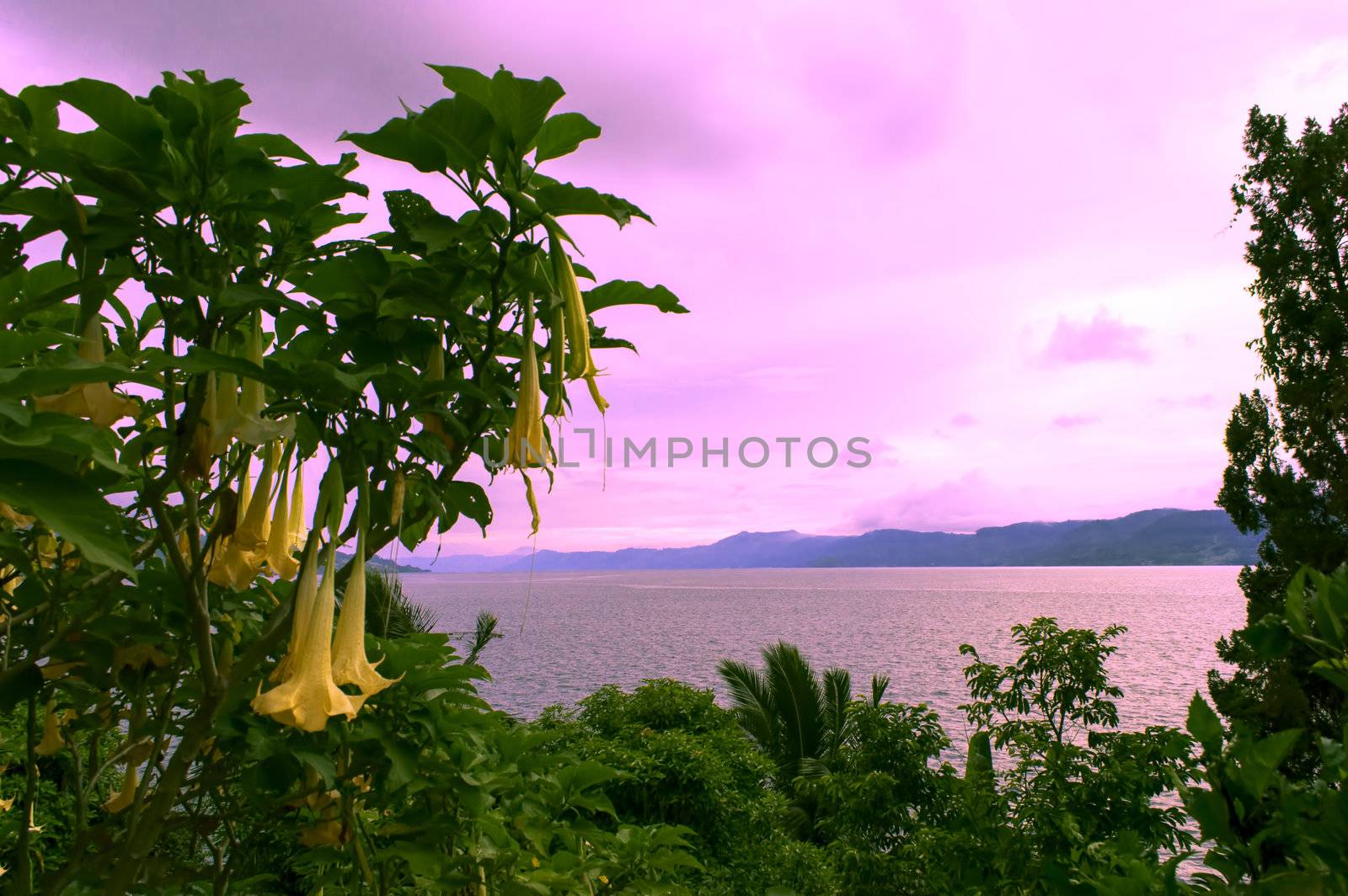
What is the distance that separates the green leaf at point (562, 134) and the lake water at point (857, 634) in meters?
0.73

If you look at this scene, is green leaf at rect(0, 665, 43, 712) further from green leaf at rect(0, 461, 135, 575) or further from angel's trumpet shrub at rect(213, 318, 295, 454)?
green leaf at rect(0, 461, 135, 575)

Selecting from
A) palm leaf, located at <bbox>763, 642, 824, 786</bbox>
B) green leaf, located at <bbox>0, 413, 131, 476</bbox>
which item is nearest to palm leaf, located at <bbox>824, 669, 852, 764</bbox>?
palm leaf, located at <bbox>763, 642, 824, 786</bbox>

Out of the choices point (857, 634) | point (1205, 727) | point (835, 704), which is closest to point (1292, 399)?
point (835, 704)

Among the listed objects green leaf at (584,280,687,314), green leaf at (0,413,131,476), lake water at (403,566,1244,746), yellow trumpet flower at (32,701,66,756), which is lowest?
lake water at (403,566,1244,746)

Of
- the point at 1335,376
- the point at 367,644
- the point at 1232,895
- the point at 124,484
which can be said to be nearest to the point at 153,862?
the point at 367,644

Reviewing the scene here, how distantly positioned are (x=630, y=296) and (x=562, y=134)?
28cm

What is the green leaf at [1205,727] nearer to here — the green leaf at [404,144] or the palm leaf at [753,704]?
the green leaf at [404,144]

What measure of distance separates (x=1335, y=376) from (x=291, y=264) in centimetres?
1676

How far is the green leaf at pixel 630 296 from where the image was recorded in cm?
130

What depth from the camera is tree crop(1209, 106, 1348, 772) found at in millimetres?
13523

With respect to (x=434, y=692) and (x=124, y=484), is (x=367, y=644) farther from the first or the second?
(x=124, y=484)

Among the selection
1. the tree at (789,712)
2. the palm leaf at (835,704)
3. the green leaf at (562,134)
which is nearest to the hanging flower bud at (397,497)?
the green leaf at (562,134)

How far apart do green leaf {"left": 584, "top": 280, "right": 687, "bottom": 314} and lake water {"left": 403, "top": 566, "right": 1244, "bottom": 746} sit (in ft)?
1.70

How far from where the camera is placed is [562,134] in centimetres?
112
